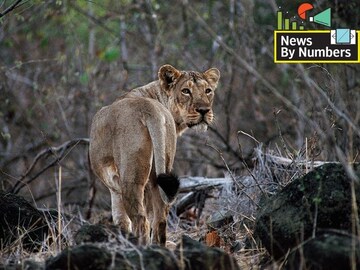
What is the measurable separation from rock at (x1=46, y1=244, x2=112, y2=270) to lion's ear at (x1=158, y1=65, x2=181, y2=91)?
9.38ft

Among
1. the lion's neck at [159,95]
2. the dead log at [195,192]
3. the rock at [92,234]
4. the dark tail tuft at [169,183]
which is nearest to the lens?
the rock at [92,234]

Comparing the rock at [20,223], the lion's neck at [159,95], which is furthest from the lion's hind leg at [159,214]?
the lion's neck at [159,95]

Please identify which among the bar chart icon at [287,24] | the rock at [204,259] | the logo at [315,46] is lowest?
the rock at [204,259]

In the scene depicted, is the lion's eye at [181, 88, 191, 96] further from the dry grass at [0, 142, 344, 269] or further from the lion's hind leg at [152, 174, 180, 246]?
the lion's hind leg at [152, 174, 180, 246]

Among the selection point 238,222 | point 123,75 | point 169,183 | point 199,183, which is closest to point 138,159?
point 169,183

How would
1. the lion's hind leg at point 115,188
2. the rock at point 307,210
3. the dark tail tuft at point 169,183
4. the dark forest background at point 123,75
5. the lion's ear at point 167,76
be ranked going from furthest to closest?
Answer: the dark forest background at point 123,75
the lion's ear at point 167,76
the lion's hind leg at point 115,188
the dark tail tuft at point 169,183
the rock at point 307,210

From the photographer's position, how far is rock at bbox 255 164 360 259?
4418 mm

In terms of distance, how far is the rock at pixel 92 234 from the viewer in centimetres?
427

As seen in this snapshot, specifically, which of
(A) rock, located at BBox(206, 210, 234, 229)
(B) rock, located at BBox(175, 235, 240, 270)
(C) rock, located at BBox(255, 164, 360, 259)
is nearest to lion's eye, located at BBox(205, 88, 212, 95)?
(A) rock, located at BBox(206, 210, 234, 229)

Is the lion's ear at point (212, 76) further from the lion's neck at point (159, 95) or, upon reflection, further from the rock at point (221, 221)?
Result: the rock at point (221, 221)

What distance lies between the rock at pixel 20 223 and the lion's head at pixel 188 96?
1.40 metres

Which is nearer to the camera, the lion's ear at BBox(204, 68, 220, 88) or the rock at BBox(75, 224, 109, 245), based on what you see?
the rock at BBox(75, 224, 109, 245)

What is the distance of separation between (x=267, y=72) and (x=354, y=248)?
9459mm

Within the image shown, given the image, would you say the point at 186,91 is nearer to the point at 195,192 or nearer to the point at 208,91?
the point at 208,91
